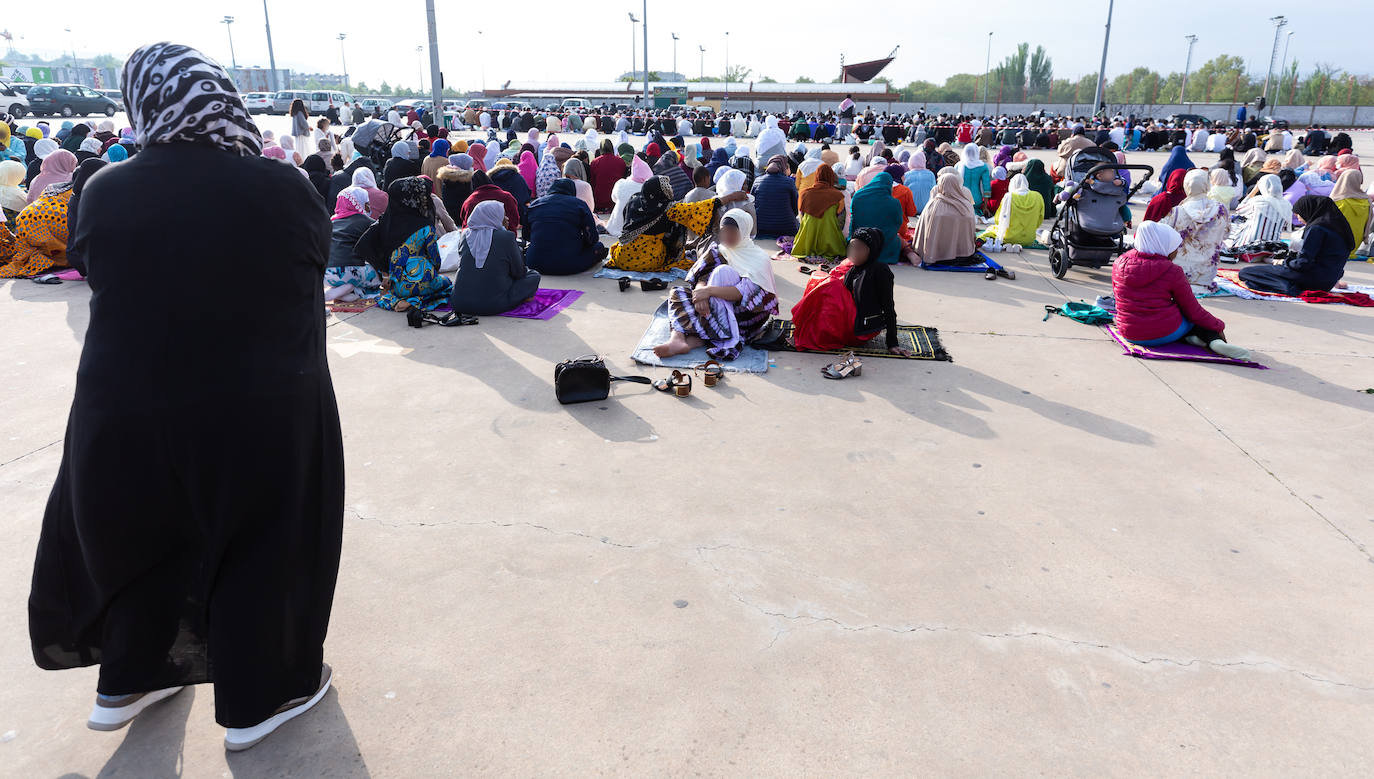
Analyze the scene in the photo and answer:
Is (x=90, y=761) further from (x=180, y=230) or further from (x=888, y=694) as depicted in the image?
(x=888, y=694)

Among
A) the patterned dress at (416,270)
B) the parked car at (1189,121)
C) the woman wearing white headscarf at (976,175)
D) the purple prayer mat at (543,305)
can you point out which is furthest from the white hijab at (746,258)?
the parked car at (1189,121)

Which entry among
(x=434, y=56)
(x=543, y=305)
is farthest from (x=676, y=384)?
(x=434, y=56)

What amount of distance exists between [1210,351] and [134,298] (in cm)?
644

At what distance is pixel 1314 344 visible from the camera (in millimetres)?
6066

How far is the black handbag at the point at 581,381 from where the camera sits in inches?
182

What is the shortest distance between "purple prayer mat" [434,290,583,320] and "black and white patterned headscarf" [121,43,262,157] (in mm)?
4695

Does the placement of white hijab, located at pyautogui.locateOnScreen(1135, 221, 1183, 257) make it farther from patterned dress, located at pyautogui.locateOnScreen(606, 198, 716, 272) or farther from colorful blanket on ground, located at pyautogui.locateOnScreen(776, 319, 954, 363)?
patterned dress, located at pyautogui.locateOnScreen(606, 198, 716, 272)

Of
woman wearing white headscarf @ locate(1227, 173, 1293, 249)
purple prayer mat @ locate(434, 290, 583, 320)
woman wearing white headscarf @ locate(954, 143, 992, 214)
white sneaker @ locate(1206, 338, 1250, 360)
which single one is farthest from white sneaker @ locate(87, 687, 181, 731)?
woman wearing white headscarf @ locate(954, 143, 992, 214)

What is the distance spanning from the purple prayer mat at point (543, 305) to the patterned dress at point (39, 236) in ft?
13.9

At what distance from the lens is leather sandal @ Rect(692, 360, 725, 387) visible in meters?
5.05

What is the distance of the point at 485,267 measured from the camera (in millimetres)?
6492

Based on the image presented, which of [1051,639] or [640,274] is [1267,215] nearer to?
[640,274]

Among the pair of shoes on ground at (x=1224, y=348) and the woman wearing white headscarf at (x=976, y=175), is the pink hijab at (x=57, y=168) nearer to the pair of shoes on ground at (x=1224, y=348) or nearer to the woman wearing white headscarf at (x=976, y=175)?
the pair of shoes on ground at (x=1224, y=348)

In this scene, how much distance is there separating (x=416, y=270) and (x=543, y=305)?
3.54 feet
